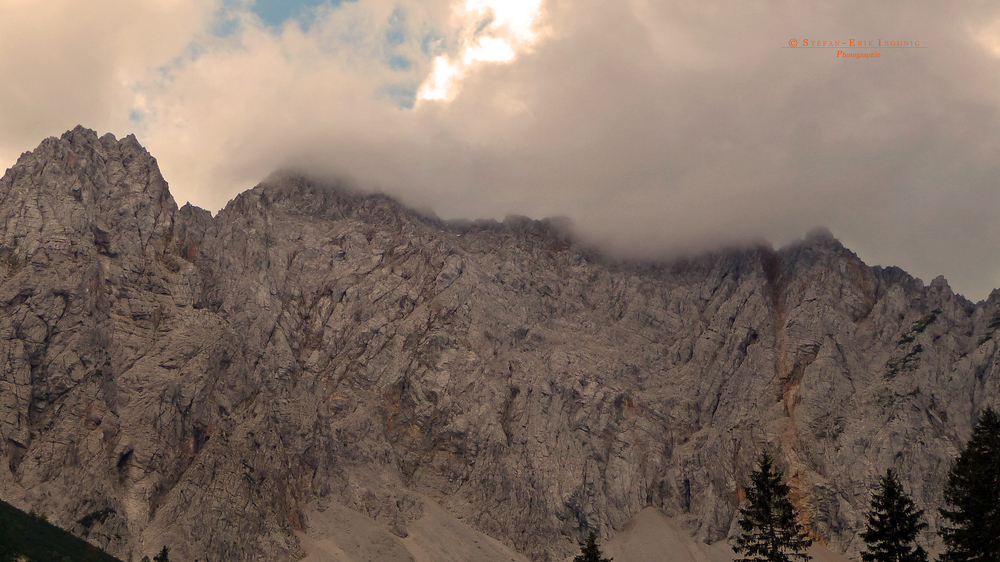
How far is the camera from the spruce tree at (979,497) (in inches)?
1854

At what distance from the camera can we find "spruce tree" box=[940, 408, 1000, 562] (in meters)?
47.1

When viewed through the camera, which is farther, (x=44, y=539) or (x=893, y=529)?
(x=44, y=539)

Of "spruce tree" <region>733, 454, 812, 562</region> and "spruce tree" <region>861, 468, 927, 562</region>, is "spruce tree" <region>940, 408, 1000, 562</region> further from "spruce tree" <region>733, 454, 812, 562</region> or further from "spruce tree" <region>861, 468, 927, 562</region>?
"spruce tree" <region>733, 454, 812, 562</region>

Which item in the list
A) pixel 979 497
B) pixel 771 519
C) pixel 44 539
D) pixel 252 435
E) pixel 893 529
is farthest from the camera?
pixel 252 435

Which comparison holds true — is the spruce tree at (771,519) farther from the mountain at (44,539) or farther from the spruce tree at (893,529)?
the mountain at (44,539)

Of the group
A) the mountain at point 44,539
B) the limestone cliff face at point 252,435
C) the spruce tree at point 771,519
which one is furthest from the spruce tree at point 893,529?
the limestone cliff face at point 252,435

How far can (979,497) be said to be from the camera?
4812 cm

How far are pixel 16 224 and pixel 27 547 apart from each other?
106465mm

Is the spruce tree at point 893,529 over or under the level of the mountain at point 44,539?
over

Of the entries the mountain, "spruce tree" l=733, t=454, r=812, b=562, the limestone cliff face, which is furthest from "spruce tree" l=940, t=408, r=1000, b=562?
the limestone cliff face

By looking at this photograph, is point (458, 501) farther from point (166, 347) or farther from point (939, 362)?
point (939, 362)

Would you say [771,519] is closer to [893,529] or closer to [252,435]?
[893,529]

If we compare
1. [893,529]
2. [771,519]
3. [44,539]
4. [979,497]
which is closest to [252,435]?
[44,539]

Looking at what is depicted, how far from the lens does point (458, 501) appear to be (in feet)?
616
